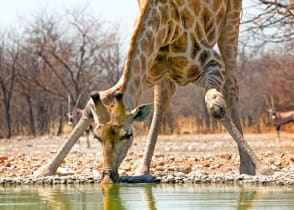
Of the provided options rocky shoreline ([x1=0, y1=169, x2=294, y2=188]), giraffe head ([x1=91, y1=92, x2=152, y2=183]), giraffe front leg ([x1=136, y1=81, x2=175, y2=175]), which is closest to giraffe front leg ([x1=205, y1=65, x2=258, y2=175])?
rocky shoreline ([x1=0, y1=169, x2=294, y2=188])

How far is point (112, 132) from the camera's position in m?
9.55

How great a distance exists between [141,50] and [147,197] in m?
2.56

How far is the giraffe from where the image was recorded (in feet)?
31.6

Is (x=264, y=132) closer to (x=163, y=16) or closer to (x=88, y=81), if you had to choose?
(x=88, y=81)

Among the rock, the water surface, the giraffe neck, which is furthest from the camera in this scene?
the rock

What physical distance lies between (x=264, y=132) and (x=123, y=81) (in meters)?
39.5

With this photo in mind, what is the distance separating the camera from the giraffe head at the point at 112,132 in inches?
372

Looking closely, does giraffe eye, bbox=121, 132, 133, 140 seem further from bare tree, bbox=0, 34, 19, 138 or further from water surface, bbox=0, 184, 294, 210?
bare tree, bbox=0, 34, 19, 138

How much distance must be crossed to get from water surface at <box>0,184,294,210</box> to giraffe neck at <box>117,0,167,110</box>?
45.8 inches

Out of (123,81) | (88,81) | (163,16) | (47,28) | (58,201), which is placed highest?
(47,28)

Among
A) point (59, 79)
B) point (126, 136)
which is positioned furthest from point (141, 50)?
point (59, 79)

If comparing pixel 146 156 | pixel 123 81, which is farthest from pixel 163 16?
pixel 146 156

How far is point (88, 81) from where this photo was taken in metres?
49.1

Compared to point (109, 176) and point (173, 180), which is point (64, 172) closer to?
point (173, 180)
